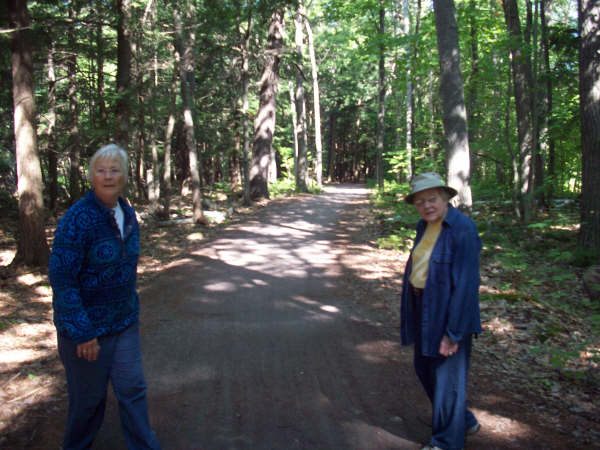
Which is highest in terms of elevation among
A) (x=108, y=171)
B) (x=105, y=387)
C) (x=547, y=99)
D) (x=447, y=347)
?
(x=547, y=99)

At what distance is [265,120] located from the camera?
74.1 ft

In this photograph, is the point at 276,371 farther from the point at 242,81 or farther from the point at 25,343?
the point at 242,81

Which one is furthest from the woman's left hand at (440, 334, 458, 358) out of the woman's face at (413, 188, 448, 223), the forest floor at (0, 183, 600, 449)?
the forest floor at (0, 183, 600, 449)

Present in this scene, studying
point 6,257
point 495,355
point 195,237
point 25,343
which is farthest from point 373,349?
point 6,257

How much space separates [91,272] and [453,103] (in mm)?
8537

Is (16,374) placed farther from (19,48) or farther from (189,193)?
(189,193)

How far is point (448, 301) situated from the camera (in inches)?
118

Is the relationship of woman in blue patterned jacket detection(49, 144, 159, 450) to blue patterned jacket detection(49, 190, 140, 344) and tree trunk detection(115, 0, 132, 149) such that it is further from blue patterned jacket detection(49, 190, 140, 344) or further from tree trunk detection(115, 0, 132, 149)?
tree trunk detection(115, 0, 132, 149)

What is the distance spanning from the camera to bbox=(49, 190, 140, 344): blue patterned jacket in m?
2.50

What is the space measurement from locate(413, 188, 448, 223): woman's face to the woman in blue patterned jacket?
2.05 meters

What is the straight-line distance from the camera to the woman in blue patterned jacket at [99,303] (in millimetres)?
2512

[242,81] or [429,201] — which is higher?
[242,81]

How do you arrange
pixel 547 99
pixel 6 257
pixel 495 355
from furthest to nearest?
pixel 547 99, pixel 6 257, pixel 495 355

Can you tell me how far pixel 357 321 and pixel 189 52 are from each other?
493 inches
